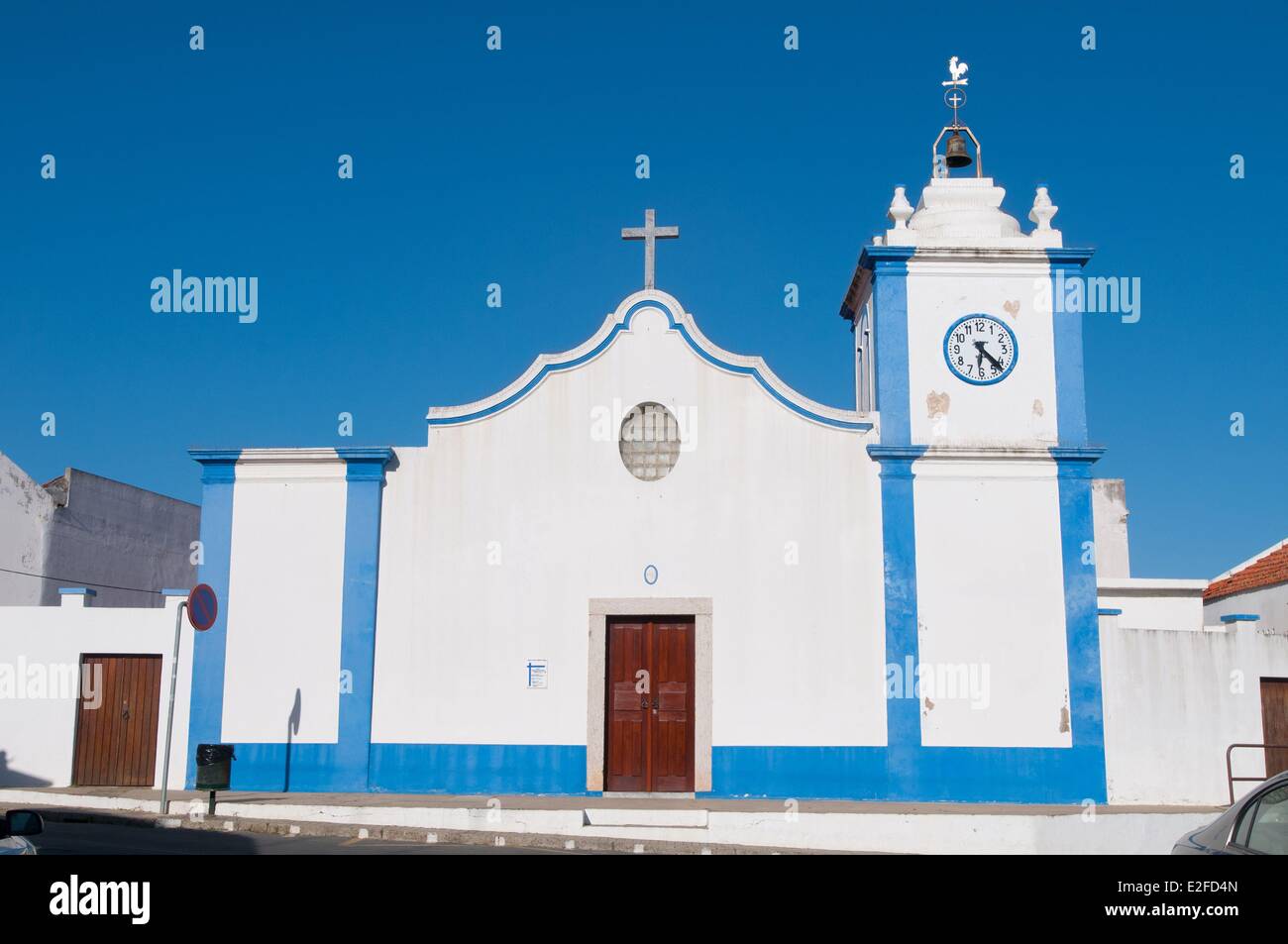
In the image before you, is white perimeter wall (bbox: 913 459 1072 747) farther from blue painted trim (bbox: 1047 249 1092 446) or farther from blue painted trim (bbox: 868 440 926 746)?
blue painted trim (bbox: 1047 249 1092 446)

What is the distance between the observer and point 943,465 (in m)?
15.7

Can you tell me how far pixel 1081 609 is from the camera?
603 inches

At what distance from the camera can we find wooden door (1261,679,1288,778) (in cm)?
1550

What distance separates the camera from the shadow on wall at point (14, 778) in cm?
1603

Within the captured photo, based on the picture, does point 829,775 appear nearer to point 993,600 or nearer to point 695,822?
point 695,822

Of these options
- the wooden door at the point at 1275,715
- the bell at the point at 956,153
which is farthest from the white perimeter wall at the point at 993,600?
the bell at the point at 956,153

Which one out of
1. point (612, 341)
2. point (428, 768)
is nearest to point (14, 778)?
point (428, 768)

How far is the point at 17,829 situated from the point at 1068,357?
14046mm

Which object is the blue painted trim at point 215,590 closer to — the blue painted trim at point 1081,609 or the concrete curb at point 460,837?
the concrete curb at point 460,837

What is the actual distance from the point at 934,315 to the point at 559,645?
6.85 meters

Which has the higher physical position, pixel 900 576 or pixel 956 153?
pixel 956 153

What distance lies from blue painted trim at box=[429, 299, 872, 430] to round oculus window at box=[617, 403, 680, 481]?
0.96m

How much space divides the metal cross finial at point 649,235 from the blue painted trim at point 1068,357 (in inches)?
207
